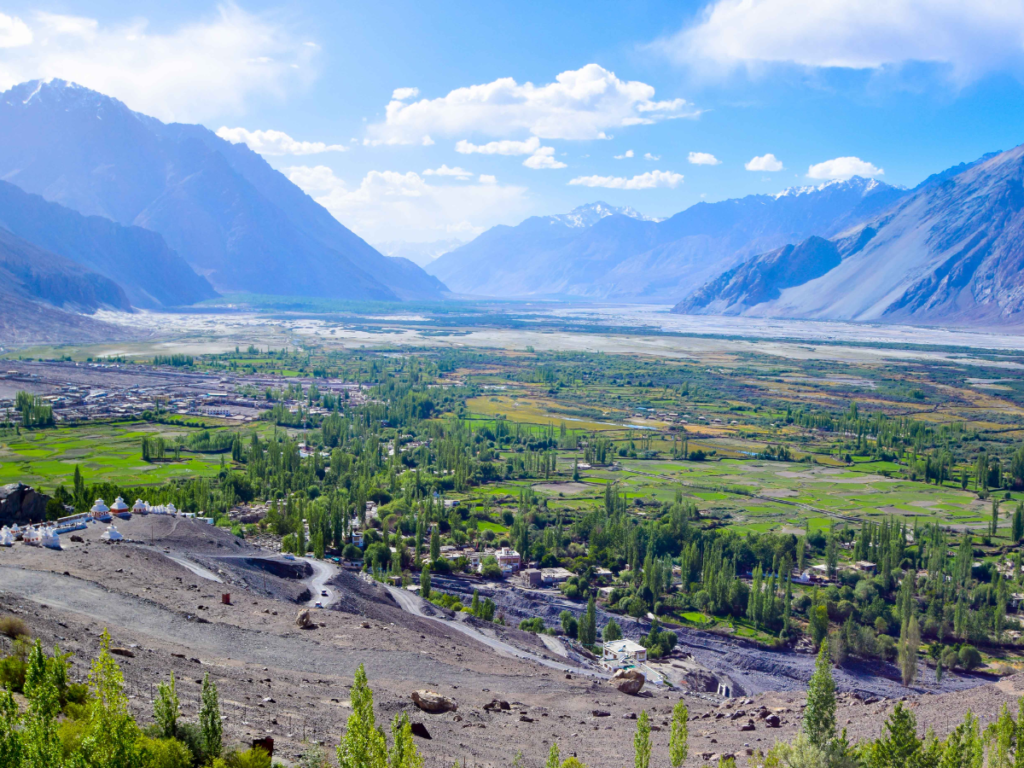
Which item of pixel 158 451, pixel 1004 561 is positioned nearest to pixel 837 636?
pixel 1004 561

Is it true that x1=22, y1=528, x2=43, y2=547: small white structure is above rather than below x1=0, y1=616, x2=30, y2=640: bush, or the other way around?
below

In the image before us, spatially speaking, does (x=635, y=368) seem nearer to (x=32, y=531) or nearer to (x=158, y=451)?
(x=158, y=451)

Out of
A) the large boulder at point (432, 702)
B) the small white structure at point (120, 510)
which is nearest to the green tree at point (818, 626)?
the large boulder at point (432, 702)

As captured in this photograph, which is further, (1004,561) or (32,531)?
(1004,561)

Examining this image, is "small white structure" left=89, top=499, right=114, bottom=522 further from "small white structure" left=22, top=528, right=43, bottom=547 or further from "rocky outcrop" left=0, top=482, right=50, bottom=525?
"small white structure" left=22, top=528, right=43, bottom=547

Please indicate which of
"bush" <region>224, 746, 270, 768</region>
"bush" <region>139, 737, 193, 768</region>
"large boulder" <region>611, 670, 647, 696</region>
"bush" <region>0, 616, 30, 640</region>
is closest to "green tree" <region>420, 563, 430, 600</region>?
"large boulder" <region>611, 670, 647, 696</region>

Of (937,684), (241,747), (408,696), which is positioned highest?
(241,747)
